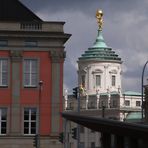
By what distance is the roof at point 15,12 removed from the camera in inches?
2746

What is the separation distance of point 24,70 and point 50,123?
5.94 m

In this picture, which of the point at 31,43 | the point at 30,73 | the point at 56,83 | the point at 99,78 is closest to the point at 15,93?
the point at 30,73

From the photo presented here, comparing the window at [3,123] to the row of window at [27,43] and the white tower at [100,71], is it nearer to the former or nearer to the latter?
the row of window at [27,43]

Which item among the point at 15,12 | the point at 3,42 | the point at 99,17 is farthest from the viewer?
the point at 99,17

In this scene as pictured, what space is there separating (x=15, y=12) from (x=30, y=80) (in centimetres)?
968

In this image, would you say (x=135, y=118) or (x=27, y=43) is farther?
(x=135, y=118)

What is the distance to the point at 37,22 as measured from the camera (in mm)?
66125

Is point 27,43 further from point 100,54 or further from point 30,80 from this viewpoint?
point 100,54

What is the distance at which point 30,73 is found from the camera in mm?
65000

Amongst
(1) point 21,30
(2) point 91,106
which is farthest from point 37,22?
(2) point 91,106

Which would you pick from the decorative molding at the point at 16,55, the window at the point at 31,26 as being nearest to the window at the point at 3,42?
the decorative molding at the point at 16,55

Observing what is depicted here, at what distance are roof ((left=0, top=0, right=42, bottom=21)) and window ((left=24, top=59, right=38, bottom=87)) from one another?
20.6ft

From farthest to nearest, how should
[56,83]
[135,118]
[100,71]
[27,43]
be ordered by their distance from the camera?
[100,71]
[135,118]
[27,43]
[56,83]

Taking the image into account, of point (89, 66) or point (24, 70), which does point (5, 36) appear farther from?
point (89, 66)
